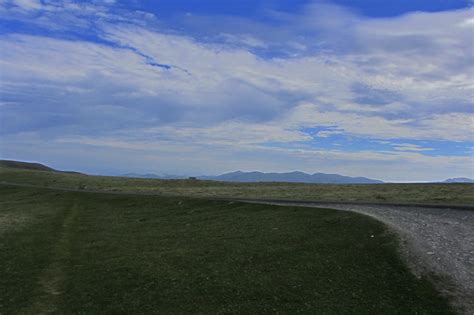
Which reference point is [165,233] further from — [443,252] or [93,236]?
Result: [443,252]

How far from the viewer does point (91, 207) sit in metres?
43.5

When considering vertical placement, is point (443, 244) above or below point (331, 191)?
below

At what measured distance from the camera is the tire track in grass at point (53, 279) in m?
14.0

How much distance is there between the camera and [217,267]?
59.5 feet

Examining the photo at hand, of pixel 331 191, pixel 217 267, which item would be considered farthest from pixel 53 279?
pixel 331 191

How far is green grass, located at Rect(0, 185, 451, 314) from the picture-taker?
14.2m

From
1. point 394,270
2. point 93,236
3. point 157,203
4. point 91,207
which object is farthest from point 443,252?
point 91,207

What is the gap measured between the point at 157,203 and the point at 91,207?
7473 mm

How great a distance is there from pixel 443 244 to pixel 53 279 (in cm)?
1626

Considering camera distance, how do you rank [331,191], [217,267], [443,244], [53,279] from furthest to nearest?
1. [331,191]
2. [443,244]
3. [217,267]
4. [53,279]

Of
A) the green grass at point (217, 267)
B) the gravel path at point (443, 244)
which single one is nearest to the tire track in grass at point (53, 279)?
the green grass at point (217, 267)

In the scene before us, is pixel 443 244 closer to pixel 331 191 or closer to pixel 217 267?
pixel 217 267

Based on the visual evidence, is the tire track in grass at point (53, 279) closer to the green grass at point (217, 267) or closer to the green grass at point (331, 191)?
the green grass at point (217, 267)

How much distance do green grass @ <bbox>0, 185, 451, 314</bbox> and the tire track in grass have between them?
0.04 meters
